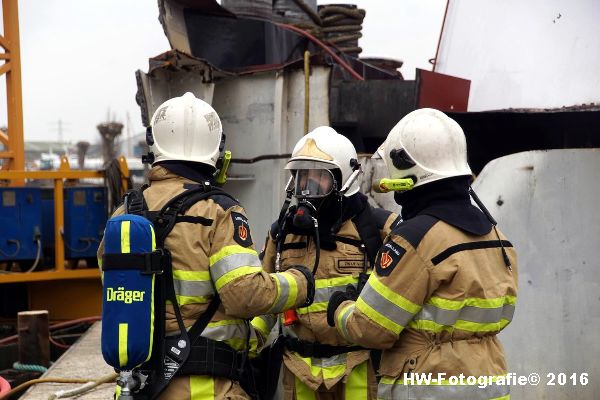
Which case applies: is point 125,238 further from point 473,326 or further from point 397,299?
point 473,326

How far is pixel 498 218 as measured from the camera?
388cm

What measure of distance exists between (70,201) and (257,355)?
14.4 ft

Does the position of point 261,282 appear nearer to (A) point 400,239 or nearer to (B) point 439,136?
(A) point 400,239

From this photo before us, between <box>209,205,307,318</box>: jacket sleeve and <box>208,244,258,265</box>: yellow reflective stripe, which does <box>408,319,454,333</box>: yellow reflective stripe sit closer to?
<box>209,205,307,318</box>: jacket sleeve

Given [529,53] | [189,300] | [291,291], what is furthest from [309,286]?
[529,53]

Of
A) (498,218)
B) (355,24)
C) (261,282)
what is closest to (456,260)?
(261,282)

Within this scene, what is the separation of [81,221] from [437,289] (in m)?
5.29

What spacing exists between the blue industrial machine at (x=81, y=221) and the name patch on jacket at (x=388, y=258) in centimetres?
499

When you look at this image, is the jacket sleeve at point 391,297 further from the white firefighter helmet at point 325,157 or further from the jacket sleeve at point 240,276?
the white firefighter helmet at point 325,157

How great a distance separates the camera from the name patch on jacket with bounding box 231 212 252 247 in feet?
8.48

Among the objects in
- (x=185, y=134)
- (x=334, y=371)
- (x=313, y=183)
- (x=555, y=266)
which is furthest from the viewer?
(x=555, y=266)

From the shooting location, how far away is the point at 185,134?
108 inches

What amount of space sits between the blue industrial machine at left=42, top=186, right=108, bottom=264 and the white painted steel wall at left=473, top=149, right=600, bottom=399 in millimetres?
4347

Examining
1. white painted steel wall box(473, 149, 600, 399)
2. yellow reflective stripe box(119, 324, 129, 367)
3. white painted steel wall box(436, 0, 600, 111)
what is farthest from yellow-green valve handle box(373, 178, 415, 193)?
white painted steel wall box(436, 0, 600, 111)
